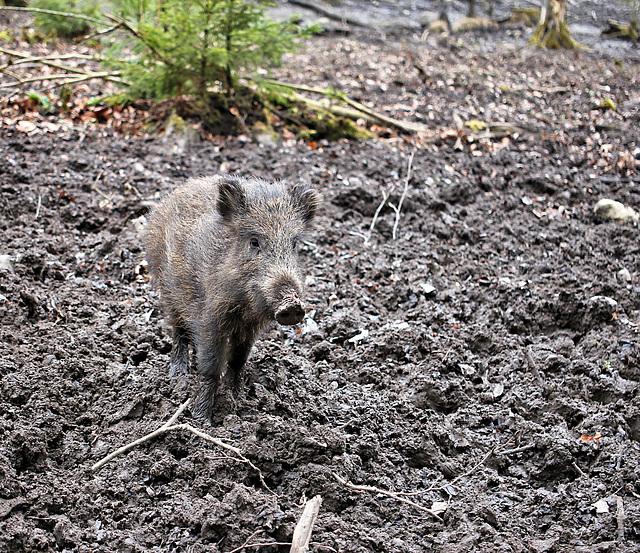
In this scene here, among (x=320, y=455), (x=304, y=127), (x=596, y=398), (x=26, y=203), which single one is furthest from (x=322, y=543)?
(x=304, y=127)

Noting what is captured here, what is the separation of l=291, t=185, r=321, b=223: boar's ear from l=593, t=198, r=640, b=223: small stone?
4.14 metres

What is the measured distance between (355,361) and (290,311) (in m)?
1.43

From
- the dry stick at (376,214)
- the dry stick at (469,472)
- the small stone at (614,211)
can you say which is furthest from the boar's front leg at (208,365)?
the small stone at (614,211)

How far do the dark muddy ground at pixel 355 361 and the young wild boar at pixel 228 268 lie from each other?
31cm

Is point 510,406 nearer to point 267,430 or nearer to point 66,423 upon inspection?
point 267,430

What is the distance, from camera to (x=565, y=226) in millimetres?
6172

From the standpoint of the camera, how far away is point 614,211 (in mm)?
6398

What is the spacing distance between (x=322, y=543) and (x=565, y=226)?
4.72 metres

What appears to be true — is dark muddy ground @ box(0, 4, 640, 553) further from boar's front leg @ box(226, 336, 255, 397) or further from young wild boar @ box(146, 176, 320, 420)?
young wild boar @ box(146, 176, 320, 420)

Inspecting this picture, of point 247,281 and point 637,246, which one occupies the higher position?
point 247,281

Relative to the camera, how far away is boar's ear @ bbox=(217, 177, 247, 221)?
3.43 m

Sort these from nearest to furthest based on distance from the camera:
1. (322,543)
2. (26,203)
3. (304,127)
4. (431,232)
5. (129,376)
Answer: (322,543), (129,376), (26,203), (431,232), (304,127)

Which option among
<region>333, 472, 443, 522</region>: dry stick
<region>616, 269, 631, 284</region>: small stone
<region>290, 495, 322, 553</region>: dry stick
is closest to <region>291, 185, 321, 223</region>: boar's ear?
<region>333, 472, 443, 522</region>: dry stick

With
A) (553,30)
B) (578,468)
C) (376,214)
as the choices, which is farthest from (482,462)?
(553,30)
